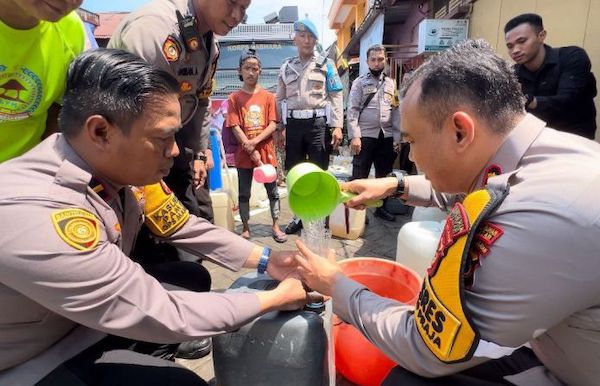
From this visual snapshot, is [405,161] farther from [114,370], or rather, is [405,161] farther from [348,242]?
[114,370]

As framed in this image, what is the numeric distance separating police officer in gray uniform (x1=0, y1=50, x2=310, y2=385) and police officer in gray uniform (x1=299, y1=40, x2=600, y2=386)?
1.62 ft

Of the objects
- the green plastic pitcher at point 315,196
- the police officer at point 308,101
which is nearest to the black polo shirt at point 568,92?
the green plastic pitcher at point 315,196

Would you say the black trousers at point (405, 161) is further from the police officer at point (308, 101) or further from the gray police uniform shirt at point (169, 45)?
the gray police uniform shirt at point (169, 45)

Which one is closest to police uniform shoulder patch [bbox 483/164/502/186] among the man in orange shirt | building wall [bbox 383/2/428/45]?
the man in orange shirt

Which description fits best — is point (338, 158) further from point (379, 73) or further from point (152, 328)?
point (152, 328)

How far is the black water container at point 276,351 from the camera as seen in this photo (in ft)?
4.34

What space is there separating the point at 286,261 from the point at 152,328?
63 centimetres

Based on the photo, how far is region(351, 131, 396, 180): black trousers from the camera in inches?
176

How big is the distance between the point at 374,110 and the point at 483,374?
3.49 meters

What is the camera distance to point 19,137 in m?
1.55

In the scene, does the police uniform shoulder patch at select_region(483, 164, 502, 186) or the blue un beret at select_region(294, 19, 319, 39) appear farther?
the blue un beret at select_region(294, 19, 319, 39)

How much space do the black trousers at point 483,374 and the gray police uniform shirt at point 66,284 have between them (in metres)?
0.49

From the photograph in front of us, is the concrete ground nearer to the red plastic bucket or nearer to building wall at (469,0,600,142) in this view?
the red plastic bucket

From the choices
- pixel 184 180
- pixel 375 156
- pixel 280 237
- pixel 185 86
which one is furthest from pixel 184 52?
pixel 375 156
